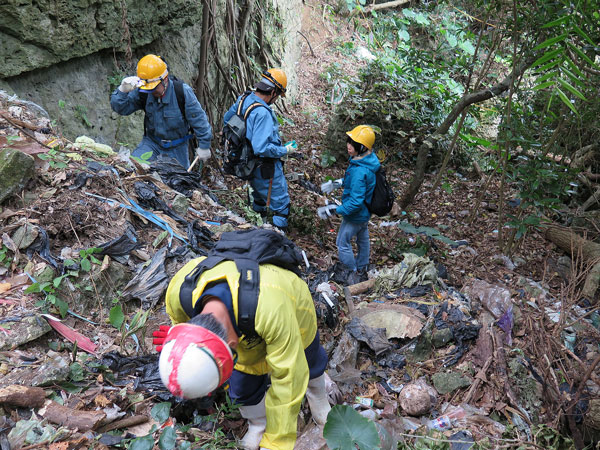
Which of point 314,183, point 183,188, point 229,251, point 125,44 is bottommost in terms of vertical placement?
point 314,183

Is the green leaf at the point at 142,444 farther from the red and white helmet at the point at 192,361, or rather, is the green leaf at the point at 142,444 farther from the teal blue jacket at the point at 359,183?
the teal blue jacket at the point at 359,183

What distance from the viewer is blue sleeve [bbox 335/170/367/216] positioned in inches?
181

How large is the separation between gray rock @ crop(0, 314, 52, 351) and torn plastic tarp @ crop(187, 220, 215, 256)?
51.3 inches

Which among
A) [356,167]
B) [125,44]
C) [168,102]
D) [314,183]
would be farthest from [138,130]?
[356,167]

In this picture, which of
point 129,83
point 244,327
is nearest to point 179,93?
point 129,83

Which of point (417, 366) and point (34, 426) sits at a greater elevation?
point (34, 426)

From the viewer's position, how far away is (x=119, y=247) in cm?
333

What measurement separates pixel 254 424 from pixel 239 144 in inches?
128

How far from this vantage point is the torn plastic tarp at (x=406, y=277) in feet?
14.5

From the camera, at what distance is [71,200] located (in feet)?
11.2

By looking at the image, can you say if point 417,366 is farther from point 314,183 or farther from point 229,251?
point 314,183

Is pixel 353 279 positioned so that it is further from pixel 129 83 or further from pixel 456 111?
pixel 129 83

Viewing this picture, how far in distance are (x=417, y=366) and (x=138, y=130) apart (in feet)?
16.6

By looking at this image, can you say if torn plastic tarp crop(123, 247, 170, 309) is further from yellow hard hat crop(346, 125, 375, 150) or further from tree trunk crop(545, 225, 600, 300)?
tree trunk crop(545, 225, 600, 300)
